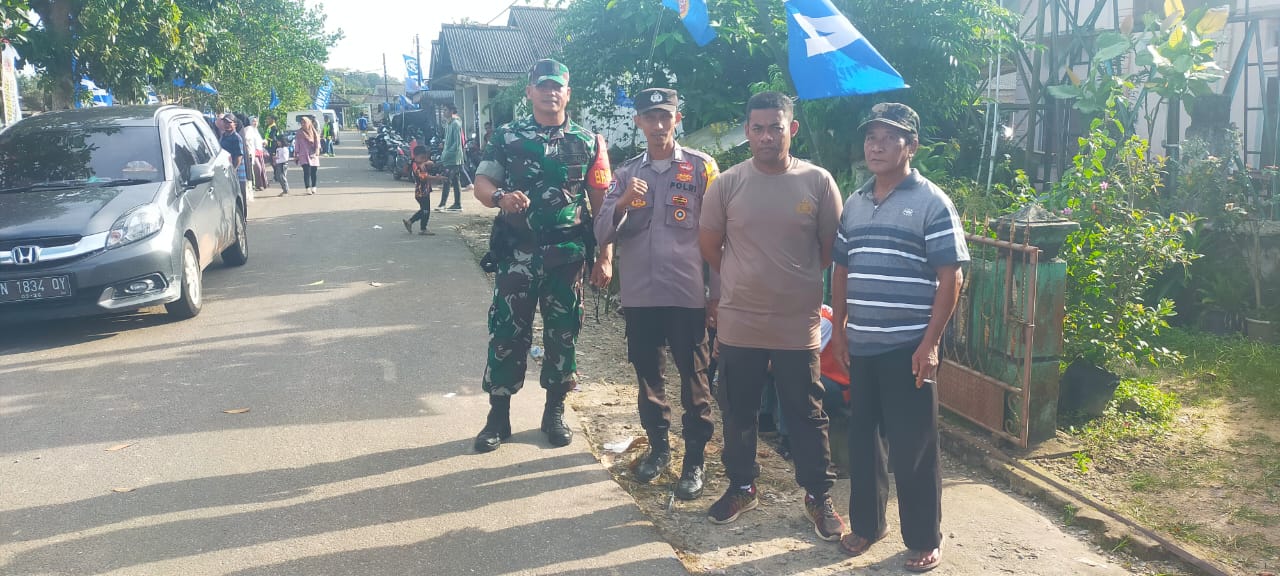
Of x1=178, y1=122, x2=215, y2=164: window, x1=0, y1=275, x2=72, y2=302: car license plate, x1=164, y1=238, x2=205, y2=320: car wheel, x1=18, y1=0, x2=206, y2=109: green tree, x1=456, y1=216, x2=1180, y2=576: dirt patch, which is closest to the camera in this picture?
x1=456, y1=216, x2=1180, y2=576: dirt patch

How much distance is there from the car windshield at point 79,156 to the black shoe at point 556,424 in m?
4.57

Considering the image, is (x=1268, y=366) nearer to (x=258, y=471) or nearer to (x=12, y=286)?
(x=258, y=471)

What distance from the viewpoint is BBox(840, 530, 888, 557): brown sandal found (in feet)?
12.2

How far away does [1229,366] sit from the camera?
6.05m

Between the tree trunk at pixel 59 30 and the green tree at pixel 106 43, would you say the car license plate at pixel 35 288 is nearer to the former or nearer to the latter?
the green tree at pixel 106 43

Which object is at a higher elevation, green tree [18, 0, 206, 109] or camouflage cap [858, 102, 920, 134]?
green tree [18, 0, 206, 109]

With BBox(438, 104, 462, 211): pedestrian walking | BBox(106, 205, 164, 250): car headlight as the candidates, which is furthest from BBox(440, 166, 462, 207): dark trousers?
BBox(106, 205, 164, 250): car headlight

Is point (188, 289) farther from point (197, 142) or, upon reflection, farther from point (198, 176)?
point (197, 142)

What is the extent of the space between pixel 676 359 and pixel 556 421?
3.02 feet

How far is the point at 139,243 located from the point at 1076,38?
8303 mm

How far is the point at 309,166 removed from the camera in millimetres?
19547

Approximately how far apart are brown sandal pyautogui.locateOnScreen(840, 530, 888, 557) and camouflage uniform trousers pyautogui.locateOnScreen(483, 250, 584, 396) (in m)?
1.71

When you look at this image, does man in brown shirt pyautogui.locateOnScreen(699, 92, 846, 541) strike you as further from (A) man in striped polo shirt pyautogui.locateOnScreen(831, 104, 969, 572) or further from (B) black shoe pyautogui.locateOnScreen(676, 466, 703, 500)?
(B) black shoe pyautogui.locateOnScreen(676, 466, 703, 500)

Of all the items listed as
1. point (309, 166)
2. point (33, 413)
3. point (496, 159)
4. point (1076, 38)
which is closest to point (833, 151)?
point (1076, 38)
